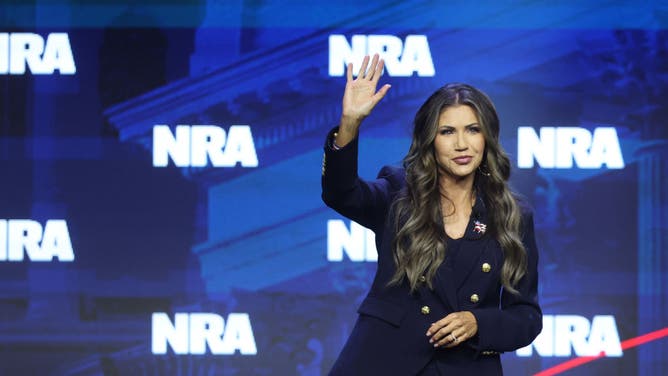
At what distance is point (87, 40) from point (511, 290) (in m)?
2.69

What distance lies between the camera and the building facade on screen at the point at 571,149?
4.05 meters

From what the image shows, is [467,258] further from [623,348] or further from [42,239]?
[42,239]

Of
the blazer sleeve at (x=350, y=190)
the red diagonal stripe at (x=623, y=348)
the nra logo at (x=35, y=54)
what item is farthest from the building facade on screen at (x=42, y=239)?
the blazer sleeve at (x=350, y=190)

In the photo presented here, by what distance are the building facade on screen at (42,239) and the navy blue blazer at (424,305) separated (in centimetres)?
233

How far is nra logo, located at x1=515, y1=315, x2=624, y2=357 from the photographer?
13.4ft

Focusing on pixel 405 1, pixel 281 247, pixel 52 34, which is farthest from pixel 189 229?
pixel 405 1

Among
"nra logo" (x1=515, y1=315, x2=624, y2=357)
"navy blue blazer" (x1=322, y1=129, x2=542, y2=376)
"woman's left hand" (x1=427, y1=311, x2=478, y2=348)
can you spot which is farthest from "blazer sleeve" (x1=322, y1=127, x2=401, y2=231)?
"nra logo" (x1=515, y1=315, x2=624, y2=357)

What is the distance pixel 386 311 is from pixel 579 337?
228 cm

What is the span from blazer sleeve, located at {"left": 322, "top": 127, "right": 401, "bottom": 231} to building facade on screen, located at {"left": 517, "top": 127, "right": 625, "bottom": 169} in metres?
2.09

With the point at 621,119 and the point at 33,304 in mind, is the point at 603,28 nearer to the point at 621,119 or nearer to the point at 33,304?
the point at 621,119

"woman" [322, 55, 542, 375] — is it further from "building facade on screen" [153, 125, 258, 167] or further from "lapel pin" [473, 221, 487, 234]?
"building facade on screen" [153, 125, 258, 167]

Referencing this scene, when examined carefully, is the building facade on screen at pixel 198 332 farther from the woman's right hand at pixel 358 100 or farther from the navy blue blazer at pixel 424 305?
the woman's right hand at pixel 358 100

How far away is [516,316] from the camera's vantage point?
79.4 inches

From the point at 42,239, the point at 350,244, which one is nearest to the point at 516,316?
the point at 350,244
